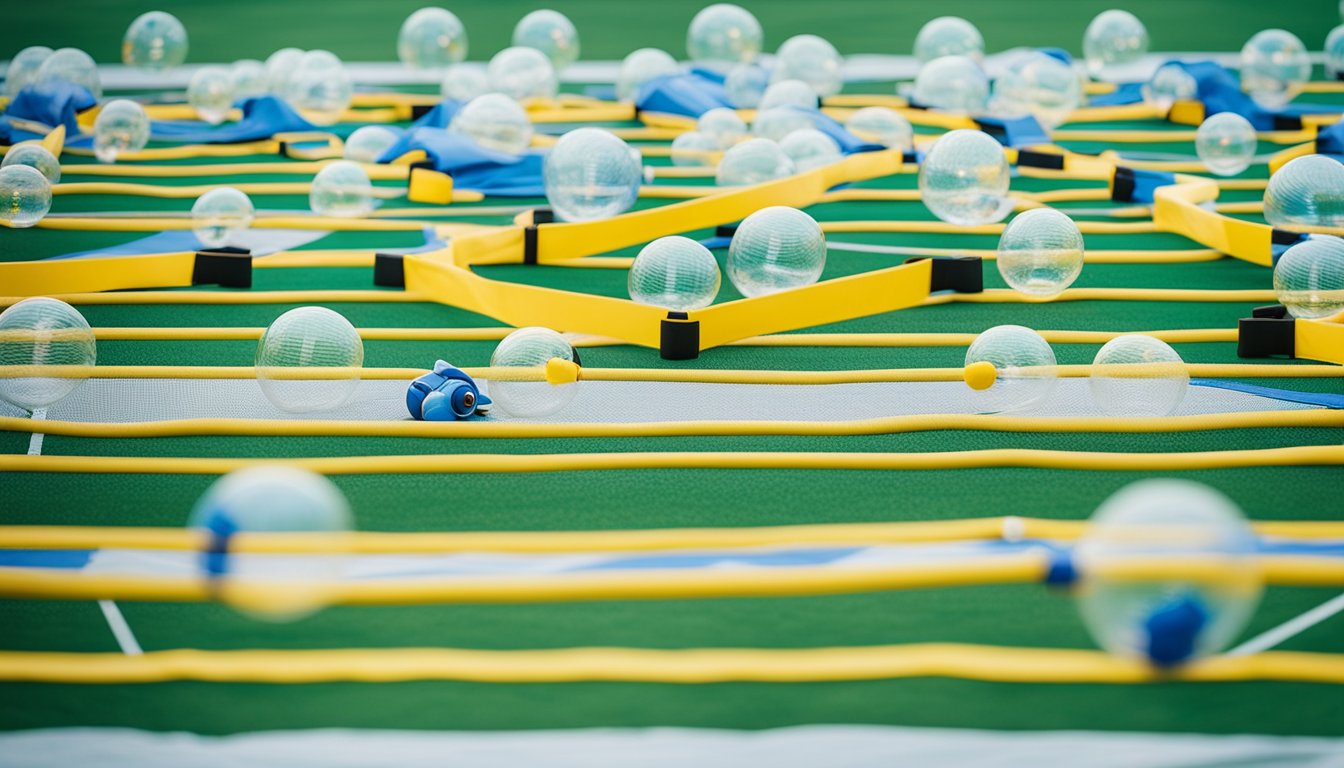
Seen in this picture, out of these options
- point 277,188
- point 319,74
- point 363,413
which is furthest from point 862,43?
point 363,413

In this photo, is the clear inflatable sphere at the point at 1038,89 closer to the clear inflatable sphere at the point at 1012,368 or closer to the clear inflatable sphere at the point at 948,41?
the clear inflatable sphere at the point at 948,41

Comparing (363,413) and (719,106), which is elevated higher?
(719,106)

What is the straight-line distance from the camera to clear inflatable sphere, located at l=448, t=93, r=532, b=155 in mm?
8359

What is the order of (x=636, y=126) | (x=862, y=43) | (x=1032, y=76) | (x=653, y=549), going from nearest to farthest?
(x=653, y=549) < (x=1032, y=76) < (x=636, y=126) < (x=862, y=43)

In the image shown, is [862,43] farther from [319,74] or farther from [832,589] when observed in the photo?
[832,589]

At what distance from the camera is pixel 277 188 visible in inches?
332

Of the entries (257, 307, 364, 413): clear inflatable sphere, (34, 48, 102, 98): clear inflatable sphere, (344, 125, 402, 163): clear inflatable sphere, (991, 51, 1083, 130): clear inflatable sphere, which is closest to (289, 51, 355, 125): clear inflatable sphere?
(344, 125, 402, 163): clear inflatable sphere

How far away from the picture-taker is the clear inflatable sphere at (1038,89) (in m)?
9.43

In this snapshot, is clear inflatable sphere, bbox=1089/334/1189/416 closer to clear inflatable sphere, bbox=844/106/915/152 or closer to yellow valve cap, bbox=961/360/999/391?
yellow valve cap, bbox=961/360/999/391

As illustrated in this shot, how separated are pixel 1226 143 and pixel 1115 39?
3.48m

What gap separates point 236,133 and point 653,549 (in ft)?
24.2

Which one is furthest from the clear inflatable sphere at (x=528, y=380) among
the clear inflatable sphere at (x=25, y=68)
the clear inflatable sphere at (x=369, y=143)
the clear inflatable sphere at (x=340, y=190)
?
the clear inflatable sphere at (x=25, y=68)

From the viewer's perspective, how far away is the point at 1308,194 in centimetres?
641

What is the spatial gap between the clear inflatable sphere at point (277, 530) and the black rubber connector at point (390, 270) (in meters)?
3.84
